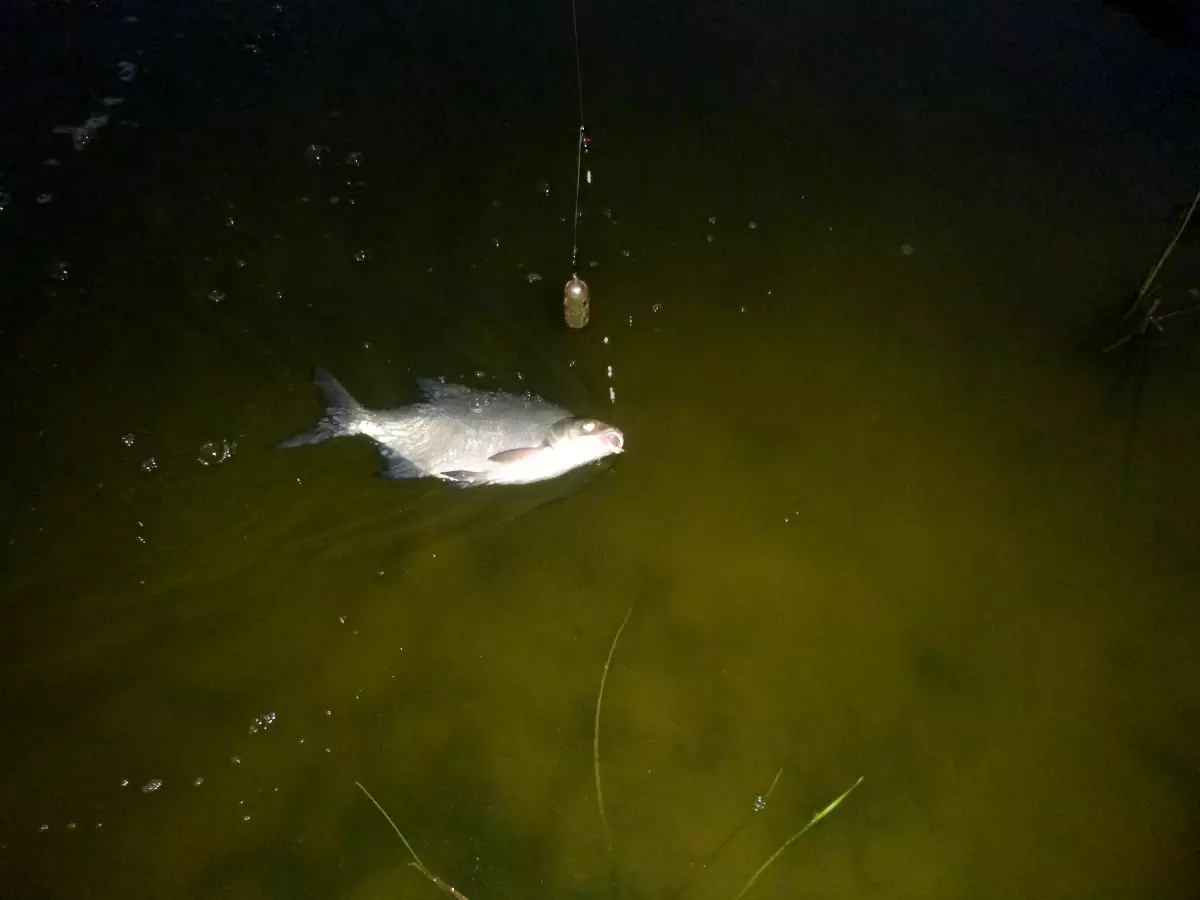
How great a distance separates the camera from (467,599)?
3082 mm

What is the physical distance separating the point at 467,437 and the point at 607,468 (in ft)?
2.08

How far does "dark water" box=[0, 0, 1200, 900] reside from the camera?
8.74 feet

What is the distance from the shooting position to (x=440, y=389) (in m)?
3.54

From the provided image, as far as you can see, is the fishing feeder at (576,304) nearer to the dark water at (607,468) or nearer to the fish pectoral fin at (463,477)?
the dark water at (607,468)

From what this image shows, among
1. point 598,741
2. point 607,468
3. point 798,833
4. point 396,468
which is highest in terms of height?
point 396,468

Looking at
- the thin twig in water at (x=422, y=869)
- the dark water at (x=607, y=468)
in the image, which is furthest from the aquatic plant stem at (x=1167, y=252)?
the thin twig in water at (x=422, y=869)

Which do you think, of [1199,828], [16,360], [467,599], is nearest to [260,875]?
[467,599]

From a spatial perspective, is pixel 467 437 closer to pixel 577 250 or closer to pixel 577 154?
pixel 577 250

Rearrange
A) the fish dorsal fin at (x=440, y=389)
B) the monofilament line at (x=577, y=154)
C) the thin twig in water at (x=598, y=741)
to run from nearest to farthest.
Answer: the thin twig in water at (x=598, y=741), the fish dorsal fin at (x=440, y=389), the monofilament line at (x=577, y=154)

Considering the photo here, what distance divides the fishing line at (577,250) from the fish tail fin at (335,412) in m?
1.10

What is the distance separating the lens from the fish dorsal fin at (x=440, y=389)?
3504mm

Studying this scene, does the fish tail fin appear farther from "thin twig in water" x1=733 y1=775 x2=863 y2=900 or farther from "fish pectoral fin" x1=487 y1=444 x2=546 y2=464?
"thin twig in water" x1=733 y1=775 x2=863 y2=900

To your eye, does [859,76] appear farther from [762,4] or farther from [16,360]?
[16,360]

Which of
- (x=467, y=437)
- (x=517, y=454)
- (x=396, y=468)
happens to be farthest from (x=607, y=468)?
(x=396, y=468)
